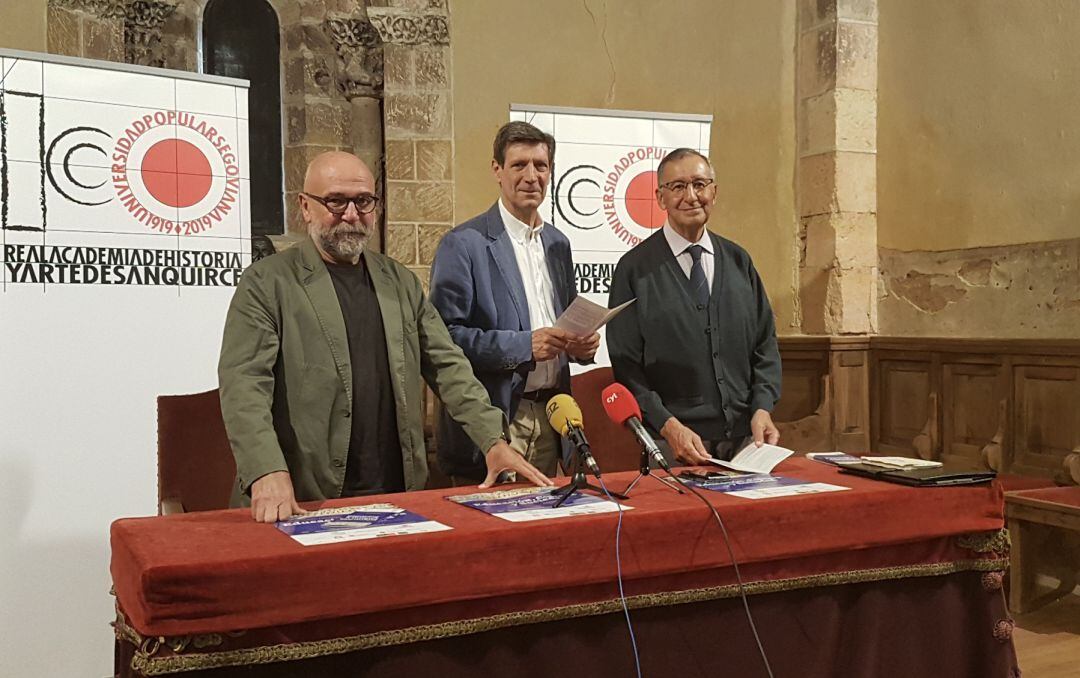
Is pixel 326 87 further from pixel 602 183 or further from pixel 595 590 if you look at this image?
pixel 595 590

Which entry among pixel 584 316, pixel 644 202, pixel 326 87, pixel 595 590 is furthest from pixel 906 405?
pixel 326 87

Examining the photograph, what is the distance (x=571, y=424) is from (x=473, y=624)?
1.66 feet

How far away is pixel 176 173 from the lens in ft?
12.8

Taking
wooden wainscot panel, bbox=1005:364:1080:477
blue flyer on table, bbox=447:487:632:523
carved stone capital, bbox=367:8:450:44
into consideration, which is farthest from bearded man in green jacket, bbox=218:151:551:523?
carved stone capital, bbox=367:8:450:44

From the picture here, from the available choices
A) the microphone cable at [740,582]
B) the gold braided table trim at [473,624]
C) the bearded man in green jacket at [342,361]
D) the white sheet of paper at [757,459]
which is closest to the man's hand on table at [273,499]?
the bearded man in green jacket at [342,361]

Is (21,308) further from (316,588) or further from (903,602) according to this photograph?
(903,602)

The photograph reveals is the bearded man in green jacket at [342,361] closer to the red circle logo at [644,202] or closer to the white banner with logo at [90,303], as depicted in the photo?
the white banner with logo at [90,303]

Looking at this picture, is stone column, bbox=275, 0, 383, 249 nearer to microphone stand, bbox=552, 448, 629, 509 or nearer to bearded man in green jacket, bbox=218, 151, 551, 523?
bearded man in green jacket, bbox=218, 151, 551, 523

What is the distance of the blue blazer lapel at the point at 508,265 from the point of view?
333 cm

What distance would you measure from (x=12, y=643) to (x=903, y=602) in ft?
9.72

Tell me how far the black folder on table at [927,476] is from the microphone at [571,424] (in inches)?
32.9

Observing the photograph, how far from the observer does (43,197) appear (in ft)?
11.8

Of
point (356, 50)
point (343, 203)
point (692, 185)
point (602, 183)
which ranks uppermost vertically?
point (356, 50)

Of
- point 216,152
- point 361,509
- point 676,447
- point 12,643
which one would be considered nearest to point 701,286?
point 676,447
